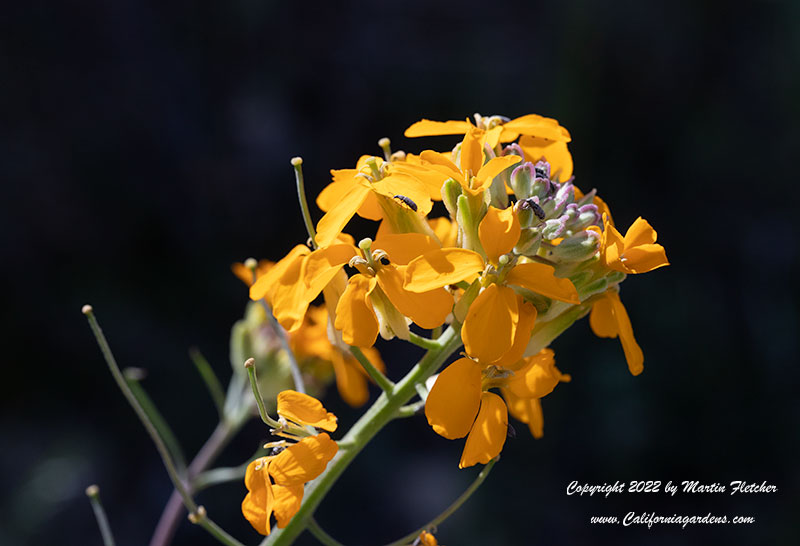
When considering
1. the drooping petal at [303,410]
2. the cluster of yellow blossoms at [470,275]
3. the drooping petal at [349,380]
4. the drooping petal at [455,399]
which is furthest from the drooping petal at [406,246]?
the drooping petal at [349,380]

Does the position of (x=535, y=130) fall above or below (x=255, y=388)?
above

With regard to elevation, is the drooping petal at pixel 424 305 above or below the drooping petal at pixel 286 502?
above

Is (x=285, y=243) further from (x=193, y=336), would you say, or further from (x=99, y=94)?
(x=99, y=94)

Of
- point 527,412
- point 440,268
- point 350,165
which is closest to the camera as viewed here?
point 440,268

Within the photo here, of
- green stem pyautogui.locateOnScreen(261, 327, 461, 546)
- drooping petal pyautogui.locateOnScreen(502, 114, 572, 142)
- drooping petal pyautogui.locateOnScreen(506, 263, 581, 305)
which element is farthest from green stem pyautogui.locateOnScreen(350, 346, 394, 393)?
drooping petal pyautogui.locateOnScreen(502, 114, 572, 142)

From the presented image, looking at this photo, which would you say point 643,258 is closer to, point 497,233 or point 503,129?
point 497,233

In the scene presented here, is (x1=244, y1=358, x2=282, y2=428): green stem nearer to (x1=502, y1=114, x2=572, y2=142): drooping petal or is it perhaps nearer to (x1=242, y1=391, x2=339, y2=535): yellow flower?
(x1=242, y1=391, x2=339, y2=535): yellow flower

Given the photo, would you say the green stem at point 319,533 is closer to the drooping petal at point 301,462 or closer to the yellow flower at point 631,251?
the drooping petal at point 301,462

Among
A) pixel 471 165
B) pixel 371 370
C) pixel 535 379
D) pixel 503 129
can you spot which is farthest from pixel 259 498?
pixel 503 129
